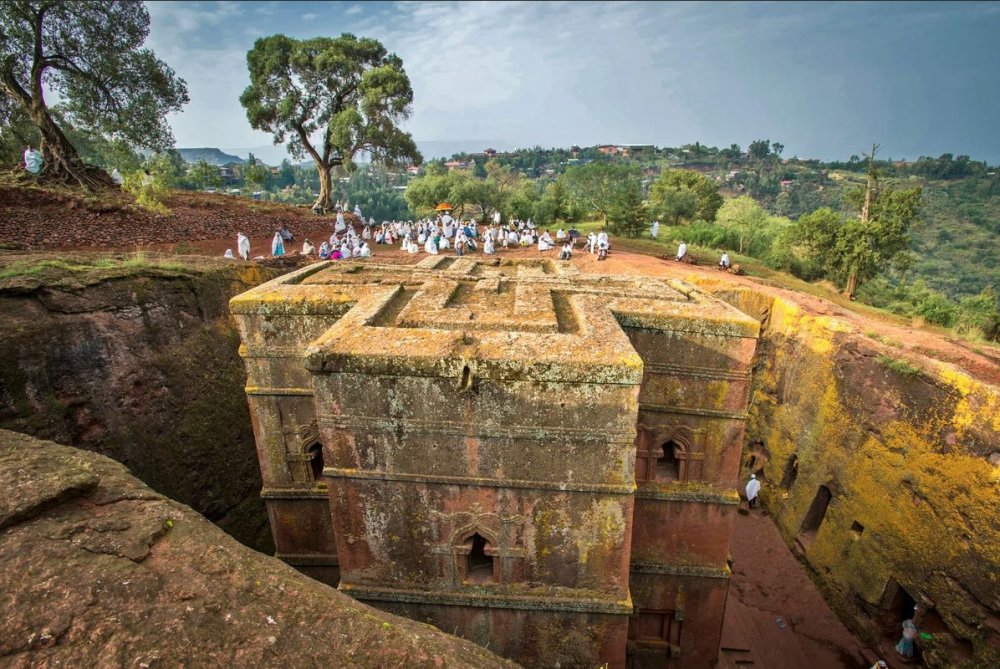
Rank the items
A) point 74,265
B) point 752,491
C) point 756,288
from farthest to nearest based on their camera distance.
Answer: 1. point 756,288
2. point 752,491
3. point 74,265

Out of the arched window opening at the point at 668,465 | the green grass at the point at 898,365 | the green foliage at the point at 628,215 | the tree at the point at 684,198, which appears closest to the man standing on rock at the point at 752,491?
the green grass at the point at 898,365

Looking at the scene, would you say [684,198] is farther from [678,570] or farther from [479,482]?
[479,482]

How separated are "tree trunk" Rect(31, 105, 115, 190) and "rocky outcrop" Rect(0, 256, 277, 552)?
10.9m

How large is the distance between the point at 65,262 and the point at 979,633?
1988 centimetres

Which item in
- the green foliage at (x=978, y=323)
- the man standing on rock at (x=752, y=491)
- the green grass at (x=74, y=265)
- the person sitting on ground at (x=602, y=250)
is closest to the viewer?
the green grass at (x=74, y=265)

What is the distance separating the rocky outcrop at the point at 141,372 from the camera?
8938 millimetres

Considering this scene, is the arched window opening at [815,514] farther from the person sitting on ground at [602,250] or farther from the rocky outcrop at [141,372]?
the rocky outcrop at [141,372]

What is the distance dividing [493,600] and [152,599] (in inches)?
173

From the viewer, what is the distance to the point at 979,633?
949 centimetres

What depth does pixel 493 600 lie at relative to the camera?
6688 mm

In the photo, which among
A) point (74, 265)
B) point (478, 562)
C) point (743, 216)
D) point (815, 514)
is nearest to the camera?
point (478, 562)

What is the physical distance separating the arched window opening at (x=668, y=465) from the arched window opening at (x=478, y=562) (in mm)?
3304

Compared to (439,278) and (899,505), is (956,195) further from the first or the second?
(439,278)

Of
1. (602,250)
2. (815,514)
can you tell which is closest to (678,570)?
(815,514)
